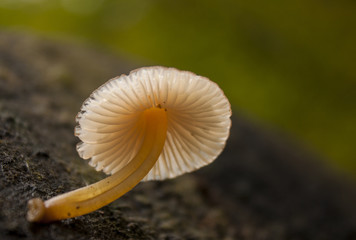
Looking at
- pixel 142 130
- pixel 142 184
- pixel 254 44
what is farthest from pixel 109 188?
pixel 254 44

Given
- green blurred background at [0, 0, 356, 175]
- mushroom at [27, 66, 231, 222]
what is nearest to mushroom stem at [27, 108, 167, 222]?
mushroom at [27, 66, 231, 222]

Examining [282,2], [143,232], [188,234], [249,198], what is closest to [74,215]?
[143,232]

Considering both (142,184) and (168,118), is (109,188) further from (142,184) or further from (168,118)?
(142,184)

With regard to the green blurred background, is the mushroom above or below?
below

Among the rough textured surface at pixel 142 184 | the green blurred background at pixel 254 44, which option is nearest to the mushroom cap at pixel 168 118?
the rough textured surface at pixel 142 184

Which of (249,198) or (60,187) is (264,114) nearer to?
(249,198)

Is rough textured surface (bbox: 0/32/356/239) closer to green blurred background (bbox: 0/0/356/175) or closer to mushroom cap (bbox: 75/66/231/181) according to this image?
mushroom cap (bbox: 75/66/231/181)

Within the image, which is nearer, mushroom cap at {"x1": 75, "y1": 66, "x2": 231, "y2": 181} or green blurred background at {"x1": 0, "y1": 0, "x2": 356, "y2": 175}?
mushroom cap at {"x1": 75, "y1": 66, "x2": 231, "y2": 181}
